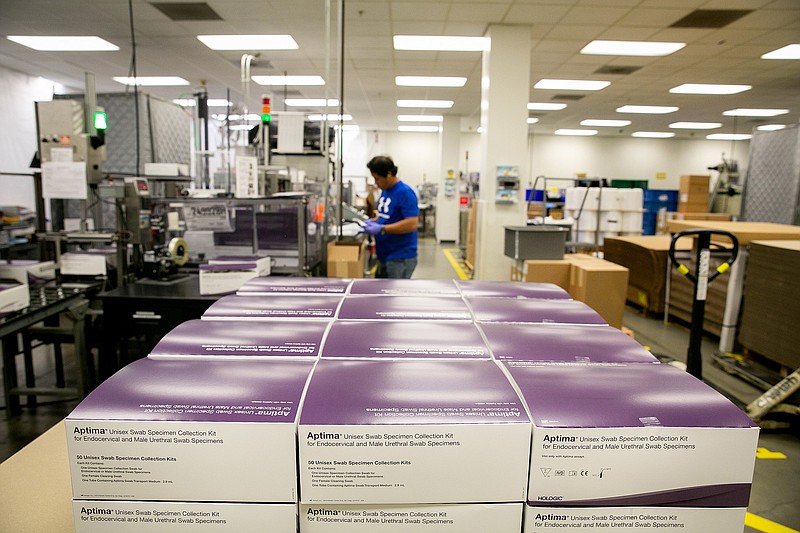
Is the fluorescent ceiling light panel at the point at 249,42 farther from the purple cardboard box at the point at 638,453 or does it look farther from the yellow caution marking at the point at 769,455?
the purple cardboard box at the point at 638,453

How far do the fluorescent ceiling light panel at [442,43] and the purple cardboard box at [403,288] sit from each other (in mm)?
5383

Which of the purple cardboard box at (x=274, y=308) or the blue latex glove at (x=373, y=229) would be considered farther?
the blue latex glove at (x=373, y=229)

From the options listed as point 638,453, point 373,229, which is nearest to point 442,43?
point 373,229

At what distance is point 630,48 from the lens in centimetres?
649

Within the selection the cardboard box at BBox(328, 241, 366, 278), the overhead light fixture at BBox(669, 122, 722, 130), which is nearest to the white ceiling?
the cardboard box at BBox(328, 241, 366, 278)

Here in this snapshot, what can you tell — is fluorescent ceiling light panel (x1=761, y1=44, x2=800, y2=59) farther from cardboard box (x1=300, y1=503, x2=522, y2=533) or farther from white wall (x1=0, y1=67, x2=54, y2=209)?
white wall (x1=0, y1=67, x2=54, y2=209)

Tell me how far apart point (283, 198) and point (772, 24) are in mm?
5893

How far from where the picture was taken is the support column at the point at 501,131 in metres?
5.89

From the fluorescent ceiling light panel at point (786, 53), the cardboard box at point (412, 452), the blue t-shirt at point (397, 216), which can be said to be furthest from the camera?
the fluorescent ceiling light panel at point (786, 53)

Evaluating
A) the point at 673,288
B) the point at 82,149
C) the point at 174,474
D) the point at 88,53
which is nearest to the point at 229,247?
the point at 82,149

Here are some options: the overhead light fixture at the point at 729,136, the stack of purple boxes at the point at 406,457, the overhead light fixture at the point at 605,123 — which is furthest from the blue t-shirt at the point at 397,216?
the overhead light fixture at the point at 729,136

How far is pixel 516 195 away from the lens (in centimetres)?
612

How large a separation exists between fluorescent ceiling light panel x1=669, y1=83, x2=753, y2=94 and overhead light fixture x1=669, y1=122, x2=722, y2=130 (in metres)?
4.25

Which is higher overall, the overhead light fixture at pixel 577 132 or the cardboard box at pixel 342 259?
the overhead light fixture at pixel 577 132
